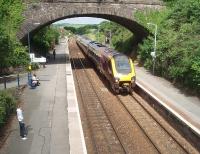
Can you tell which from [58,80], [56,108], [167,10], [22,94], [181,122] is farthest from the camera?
[167,10]

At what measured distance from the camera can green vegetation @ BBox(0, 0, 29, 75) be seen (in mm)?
31803

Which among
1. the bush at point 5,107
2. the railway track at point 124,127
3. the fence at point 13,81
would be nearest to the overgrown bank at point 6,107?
the bush at point 5,107

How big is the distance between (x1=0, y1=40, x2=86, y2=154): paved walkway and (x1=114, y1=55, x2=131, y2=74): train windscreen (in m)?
3.76

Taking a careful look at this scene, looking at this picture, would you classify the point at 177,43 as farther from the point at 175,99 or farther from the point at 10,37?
the point at 10,37

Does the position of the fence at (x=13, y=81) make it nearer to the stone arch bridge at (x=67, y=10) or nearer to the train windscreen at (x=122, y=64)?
the stone arch bridge at (x=67, y=10)

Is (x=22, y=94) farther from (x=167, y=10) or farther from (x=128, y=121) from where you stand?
(x=167, y=10)

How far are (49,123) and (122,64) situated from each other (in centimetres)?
987

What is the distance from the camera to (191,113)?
22.2 meters

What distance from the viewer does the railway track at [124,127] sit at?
18.2 meters

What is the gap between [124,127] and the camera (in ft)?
70.0

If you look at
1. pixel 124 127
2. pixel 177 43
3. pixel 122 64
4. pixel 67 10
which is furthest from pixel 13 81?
pixel 124 127

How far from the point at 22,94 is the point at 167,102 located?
1027 cm

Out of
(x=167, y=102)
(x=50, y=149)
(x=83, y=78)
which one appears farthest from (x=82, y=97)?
(x=50, y=149)

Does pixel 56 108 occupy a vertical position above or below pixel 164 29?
below
